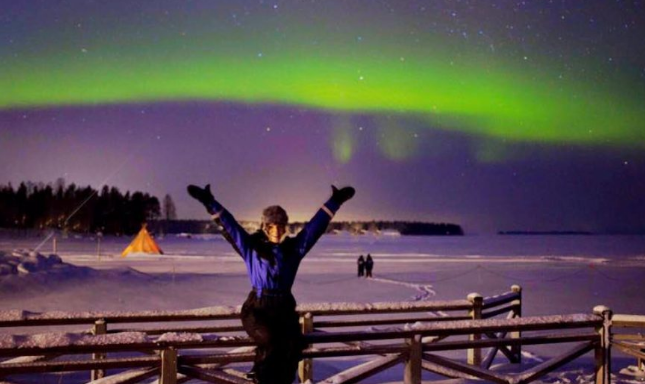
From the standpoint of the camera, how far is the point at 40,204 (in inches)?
5802

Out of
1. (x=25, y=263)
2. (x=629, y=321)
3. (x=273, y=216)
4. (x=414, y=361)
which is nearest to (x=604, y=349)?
(x=629, y=321)

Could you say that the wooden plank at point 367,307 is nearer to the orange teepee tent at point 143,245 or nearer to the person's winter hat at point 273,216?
the person's winter hat at point 273,216

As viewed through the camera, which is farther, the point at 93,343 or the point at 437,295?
the point at 437,295

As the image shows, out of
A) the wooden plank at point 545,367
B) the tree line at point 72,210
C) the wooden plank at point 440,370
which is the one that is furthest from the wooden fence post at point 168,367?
the tree line at point 72,210

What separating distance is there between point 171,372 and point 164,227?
628 ft

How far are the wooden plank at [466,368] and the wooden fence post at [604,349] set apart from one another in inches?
48.6

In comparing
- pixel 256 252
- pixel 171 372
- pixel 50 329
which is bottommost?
pixel 50 329

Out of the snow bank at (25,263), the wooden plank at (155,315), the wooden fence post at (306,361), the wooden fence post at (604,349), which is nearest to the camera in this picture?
the wooden fence post at (604,349)

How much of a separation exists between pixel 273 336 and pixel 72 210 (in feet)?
495

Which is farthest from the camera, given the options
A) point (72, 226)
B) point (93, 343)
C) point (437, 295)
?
point (72, 226)

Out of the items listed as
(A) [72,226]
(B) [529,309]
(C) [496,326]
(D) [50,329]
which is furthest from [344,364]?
(A) [72,226]

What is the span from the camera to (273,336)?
5012mm

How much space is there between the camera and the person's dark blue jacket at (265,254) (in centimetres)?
509

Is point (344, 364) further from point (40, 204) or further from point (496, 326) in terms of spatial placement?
point (40, 204)
